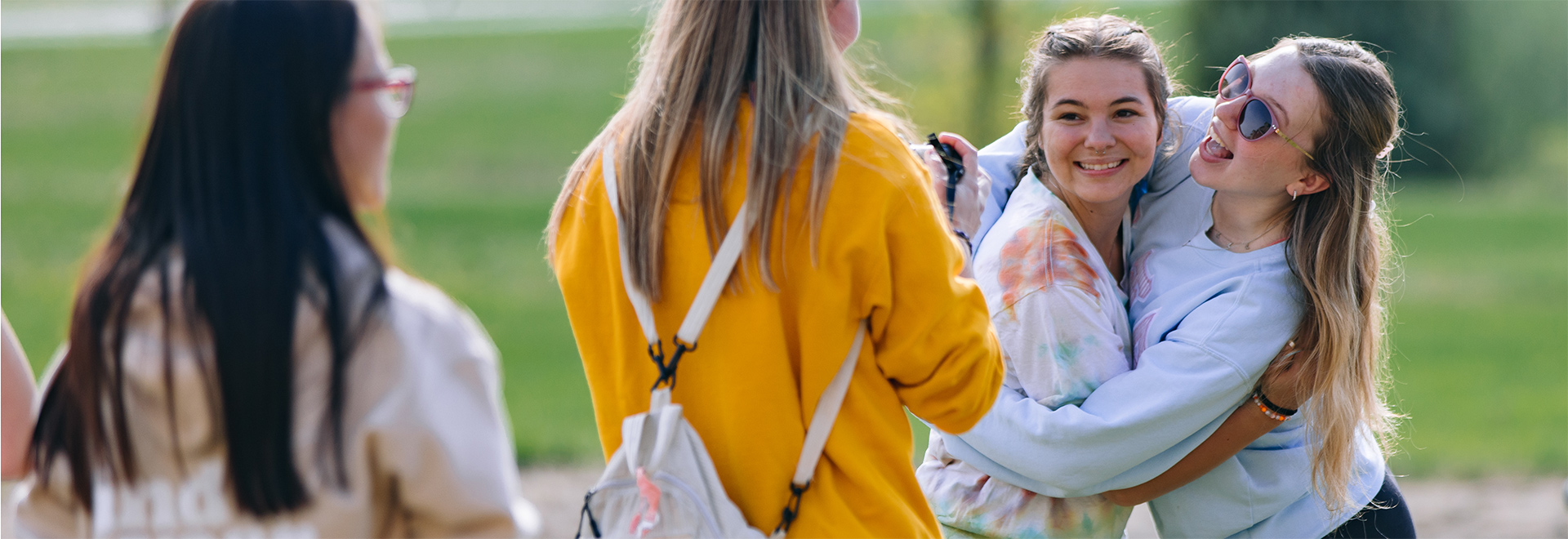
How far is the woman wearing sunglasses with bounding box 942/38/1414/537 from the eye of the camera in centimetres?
247

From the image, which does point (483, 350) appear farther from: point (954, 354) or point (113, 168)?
point (113, 168)

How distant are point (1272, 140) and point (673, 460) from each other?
151 cm

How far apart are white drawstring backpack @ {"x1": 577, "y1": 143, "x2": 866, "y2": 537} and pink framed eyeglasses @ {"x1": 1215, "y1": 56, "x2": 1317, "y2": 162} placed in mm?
1166

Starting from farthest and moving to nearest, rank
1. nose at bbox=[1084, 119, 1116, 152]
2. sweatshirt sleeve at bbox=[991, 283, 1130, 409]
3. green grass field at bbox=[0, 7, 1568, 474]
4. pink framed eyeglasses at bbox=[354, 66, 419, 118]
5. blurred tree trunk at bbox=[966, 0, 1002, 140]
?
blurred tree trunk at bbox=[966, 0, 1002, 140] → green grass field at bbox=[0, 7, 1568, 474] → nose at bbox=[1084, 119, 1116, 152] → sweatshirt sleeve at bbox=[991, 283, 1130, 409] → pink framed eyeglasses at bbox=[354, 66, 419, 118]

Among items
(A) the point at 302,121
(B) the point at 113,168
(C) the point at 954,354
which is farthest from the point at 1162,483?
(B) the point at 113,168

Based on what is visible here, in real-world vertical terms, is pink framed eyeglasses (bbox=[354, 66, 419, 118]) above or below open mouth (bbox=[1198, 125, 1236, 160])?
above

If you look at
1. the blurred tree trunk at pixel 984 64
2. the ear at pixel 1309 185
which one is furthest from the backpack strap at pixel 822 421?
the blurred tree trunk at pixel 984 64

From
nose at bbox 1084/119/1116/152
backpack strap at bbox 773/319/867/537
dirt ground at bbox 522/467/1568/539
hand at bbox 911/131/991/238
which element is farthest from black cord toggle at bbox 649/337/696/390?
dirt ground at bbox 522/467/1568/539

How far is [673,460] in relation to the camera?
1932 mm

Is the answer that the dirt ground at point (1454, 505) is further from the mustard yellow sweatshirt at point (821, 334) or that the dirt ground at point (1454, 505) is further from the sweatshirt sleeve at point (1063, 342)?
the mustard yellow sweatshirt at point (821, 334)

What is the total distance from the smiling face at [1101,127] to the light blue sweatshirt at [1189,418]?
0.75 ft

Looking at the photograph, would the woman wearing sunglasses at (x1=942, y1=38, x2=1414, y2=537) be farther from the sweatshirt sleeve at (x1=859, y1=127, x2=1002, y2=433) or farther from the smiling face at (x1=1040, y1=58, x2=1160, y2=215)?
the sweatshirt sleeve at (x1=859, y1=127, x2=1002, y2=433)

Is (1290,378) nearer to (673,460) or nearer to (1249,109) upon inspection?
(1249,109)

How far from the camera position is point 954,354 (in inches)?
80.0
